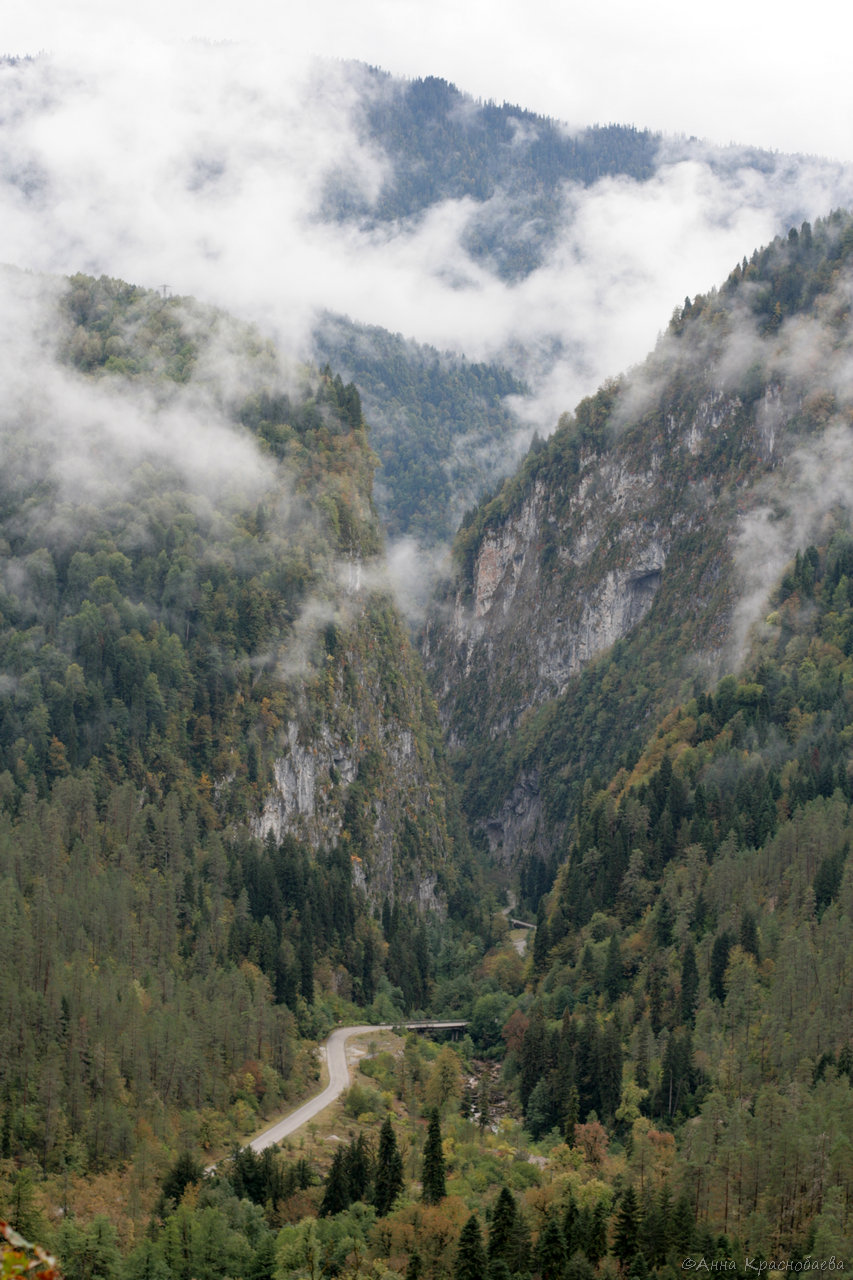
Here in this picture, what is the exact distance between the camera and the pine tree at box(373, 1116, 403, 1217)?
387 ft

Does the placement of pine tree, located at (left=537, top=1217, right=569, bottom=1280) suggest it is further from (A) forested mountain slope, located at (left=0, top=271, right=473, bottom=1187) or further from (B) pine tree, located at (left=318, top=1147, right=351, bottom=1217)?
(A) forested mountain slope, located at (left=0, top=271, right=473, bottom=1187)

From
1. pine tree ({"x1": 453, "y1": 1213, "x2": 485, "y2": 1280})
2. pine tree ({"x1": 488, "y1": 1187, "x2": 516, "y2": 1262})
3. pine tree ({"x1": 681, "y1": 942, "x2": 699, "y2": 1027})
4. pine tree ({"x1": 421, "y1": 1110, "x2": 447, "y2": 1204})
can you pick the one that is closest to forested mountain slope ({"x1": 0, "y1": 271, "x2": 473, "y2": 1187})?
pine tree ({"x1": 421, "y1": 1110, "x2": 447, "y2": 1204})

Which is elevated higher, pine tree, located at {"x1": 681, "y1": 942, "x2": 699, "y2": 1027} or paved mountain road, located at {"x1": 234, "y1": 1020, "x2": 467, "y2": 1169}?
pine tree, located at {"x1": 681, "y1": 942, "x2": 699, "y2": 1027}

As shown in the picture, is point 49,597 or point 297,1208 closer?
point 297,1208

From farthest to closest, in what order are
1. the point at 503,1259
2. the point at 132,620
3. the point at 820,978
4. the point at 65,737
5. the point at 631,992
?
the point at 132,620, the point at 65,737, the point at 631,992, the point at 820,978, the point at 503,1259

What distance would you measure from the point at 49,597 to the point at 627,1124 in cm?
9389

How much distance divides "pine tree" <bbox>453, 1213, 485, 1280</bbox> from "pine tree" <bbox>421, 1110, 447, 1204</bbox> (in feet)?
35.4

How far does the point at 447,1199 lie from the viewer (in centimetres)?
11694

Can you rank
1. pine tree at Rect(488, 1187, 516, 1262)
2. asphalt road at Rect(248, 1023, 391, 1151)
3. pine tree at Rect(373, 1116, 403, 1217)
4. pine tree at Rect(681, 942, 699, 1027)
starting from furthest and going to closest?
pine tree at Rect(681, 942, 699, 1027), asphalt road at Rect(248, 1023, 391, 1151), pine tree at Rect(373, 1116, 403, 1217), pine tree at Rect(488, 1187, 516, 1262)

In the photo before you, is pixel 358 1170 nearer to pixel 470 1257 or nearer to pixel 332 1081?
pixel 470 1257

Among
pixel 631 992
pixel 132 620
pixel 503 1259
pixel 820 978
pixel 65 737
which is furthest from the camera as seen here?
pixel 132 620

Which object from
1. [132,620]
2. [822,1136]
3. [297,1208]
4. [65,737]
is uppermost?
[132,620]

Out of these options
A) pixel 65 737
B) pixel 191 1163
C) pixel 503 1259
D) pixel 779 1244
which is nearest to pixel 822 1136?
pixel 779 1244

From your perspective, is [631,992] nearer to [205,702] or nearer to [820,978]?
[820,978]
